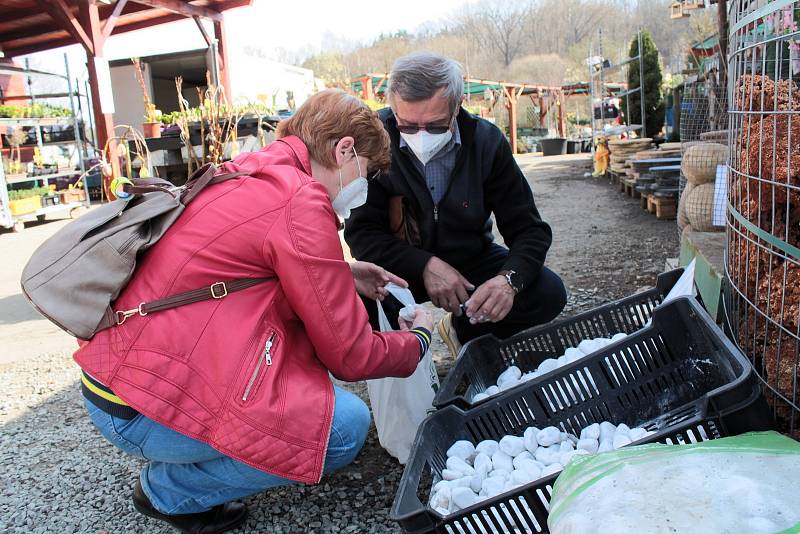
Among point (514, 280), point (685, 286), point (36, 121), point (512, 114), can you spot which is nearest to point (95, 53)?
point (36, 121)

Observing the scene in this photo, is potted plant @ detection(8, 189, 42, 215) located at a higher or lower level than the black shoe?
higher

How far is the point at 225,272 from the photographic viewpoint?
1612 mm

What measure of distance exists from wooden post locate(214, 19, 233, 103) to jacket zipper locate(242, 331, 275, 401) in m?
11.8

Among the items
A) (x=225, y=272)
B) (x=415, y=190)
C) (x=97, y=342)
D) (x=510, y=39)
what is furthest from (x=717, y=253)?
(x=510, y=39)

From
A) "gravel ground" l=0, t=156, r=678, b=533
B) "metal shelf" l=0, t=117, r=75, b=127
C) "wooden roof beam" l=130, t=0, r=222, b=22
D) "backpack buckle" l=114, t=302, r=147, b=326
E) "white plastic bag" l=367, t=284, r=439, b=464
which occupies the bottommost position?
"gravel ground" l=0, t=156, r=678, b=533

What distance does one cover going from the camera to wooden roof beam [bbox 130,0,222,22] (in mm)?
11742

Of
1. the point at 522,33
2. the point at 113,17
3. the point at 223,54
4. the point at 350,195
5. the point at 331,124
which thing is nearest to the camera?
the point at 331,124

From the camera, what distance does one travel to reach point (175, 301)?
1.60m

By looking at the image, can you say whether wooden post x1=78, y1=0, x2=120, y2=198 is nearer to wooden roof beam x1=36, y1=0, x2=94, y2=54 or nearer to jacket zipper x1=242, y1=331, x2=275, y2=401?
wooden roof beam x1=36, y1=0, x2=94, y2=54

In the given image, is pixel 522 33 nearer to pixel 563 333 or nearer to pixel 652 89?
pixel 652 89

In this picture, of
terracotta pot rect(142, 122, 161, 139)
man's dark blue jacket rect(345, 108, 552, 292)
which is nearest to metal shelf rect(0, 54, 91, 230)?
terracotta pot rect(142, 122, 161, 139)

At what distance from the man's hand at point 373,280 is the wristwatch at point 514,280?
416 mm

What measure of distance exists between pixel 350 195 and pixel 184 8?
39.2 feet

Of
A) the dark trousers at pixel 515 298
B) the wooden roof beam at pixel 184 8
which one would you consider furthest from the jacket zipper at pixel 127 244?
the wooden roof beam at pixel 184 8
